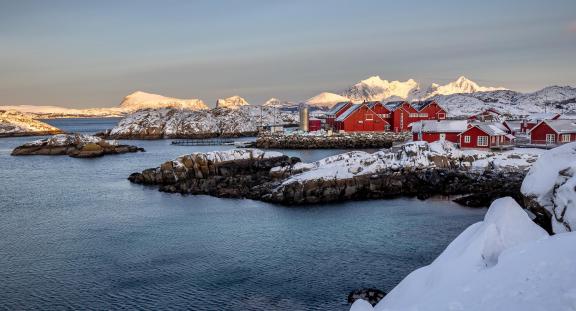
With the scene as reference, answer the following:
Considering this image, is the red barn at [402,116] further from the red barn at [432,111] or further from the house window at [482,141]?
the house window at [482,141]

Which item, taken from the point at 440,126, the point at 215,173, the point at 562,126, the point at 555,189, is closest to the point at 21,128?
the point at 215,173

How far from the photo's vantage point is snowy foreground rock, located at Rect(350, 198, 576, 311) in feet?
23.7

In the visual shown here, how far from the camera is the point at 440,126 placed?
53.9 m

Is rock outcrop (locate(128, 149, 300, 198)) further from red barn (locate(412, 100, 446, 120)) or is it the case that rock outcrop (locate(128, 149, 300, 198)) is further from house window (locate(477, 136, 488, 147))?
red barn (locate(412, 100, 446, 120))

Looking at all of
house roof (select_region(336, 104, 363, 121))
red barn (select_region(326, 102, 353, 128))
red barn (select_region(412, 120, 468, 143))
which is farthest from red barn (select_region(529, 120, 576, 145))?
red barn (select_region(326, 102, 353, 128))

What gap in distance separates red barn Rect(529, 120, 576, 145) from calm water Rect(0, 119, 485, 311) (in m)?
23.5

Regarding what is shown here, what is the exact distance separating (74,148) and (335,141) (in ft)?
126

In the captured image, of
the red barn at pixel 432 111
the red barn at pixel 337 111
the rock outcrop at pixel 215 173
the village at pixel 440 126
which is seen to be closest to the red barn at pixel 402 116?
the village at pixel 440 126

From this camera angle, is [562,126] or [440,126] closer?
[562,126]

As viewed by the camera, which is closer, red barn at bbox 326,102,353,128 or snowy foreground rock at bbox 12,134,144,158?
snowy foreground rock at bbox 12,134,144,158

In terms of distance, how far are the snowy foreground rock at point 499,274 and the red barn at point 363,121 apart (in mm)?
67177

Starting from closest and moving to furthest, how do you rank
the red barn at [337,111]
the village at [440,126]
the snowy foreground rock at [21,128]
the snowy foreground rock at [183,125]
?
1. the village at [440,126]
2. the red barn at [337,111]
3. the snowy foreground rock at [183,125]
4. the snowy foreground rock at [21,128]

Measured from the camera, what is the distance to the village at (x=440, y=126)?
4784 centimetres

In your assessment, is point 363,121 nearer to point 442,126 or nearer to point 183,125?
point 442,126
